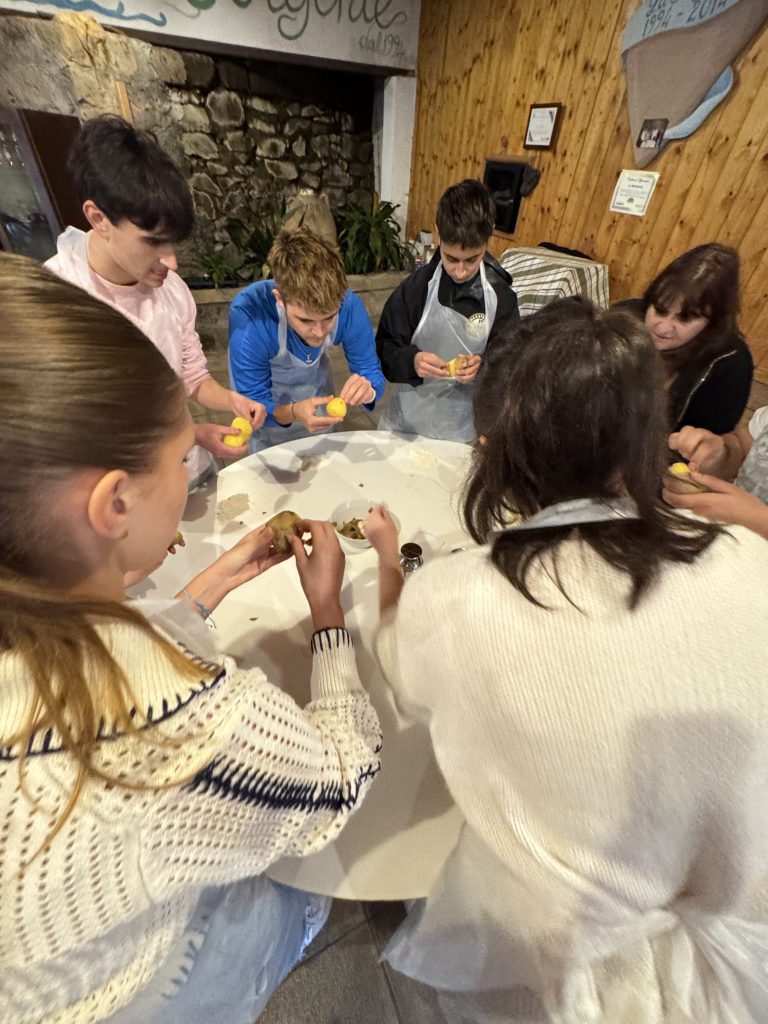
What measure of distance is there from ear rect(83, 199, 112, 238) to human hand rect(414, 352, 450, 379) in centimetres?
119

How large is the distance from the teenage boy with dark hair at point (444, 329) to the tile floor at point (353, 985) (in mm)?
1820

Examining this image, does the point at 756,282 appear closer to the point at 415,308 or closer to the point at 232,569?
the point at 415,308

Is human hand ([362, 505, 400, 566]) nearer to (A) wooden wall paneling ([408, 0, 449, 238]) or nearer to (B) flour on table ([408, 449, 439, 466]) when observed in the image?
(B) flour on table ([408, 449, 439, 466])

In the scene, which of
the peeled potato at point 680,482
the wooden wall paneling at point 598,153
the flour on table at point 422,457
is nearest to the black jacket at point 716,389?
the peeled potato at point 680,482

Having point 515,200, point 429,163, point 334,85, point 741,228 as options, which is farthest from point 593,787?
point 334,85

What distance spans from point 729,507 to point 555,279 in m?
2.75

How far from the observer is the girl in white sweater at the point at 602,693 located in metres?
0.60

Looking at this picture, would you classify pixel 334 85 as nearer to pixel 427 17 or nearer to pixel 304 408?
pixel 427 17

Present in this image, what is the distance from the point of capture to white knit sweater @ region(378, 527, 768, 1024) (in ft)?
1.97

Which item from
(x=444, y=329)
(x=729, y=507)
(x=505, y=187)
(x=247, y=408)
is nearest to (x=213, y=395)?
(x=247, y=408)

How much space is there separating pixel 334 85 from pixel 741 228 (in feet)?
15.0

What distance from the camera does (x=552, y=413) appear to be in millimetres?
676

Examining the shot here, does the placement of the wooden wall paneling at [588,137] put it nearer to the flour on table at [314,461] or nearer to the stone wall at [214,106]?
the stone wall at [214,106]

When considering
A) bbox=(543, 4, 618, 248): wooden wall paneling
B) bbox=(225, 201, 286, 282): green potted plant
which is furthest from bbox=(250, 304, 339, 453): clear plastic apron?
bbox=(225, 201, 286, 282): green potted plant
